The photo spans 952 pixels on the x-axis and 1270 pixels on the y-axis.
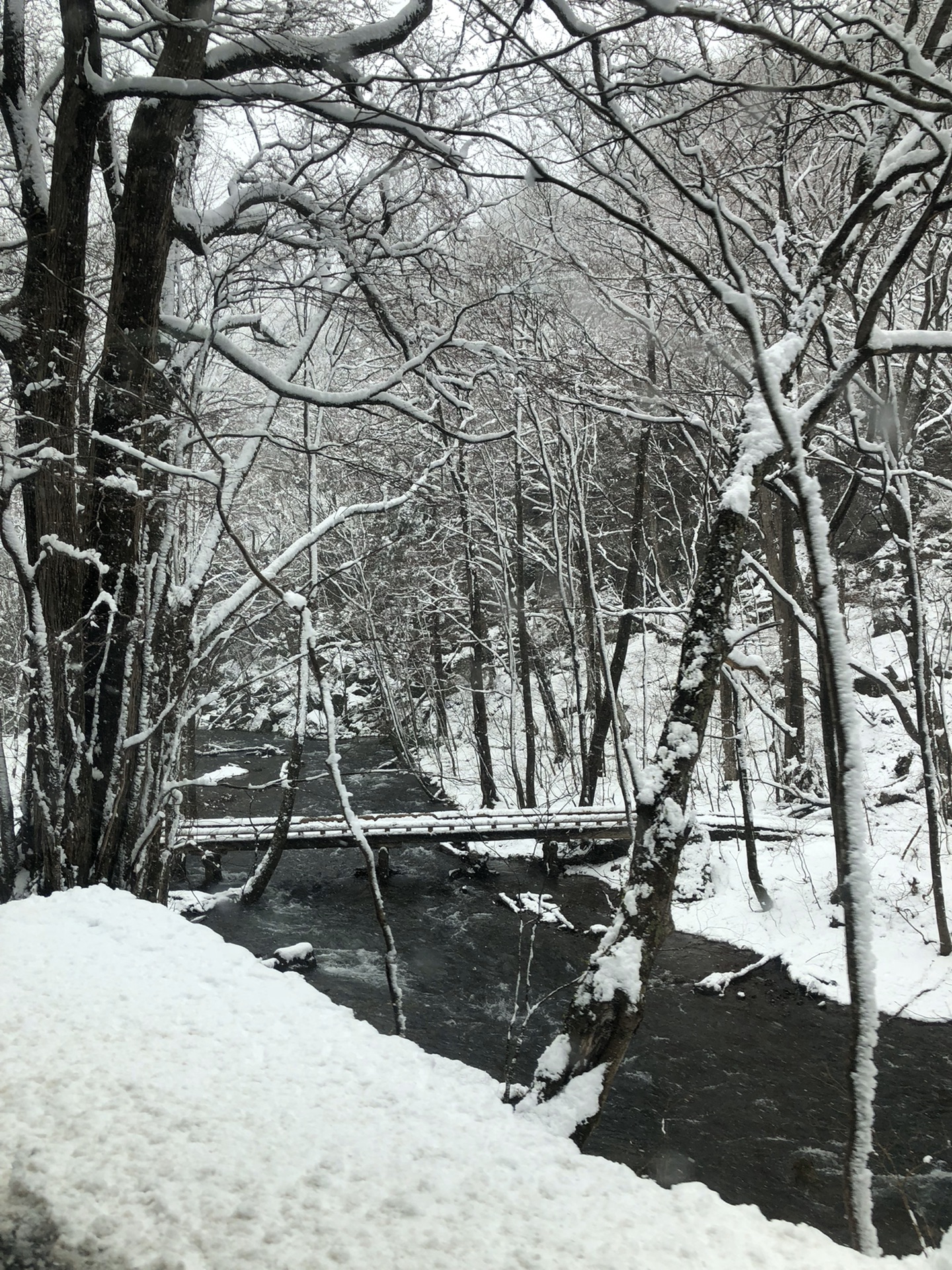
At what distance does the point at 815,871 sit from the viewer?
10039 mm

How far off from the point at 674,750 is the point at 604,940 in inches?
36.3

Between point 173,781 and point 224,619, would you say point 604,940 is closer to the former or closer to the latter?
point 173,781

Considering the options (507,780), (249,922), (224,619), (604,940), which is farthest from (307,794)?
(604,940)

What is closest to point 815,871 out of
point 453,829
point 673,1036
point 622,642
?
point 673,1036

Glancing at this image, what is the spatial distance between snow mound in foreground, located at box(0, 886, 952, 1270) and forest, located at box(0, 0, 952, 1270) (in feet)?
0.48

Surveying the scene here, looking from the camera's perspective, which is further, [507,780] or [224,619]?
[507,780]

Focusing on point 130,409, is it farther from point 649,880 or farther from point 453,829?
point 453,829

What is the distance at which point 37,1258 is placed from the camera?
1.45 m

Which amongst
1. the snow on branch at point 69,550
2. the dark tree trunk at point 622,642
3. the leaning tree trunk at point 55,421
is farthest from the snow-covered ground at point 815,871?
the snow on branch at point 69,550

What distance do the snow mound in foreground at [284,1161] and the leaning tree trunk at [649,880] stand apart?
3.30ft

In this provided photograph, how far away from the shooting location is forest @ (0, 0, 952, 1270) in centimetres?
258

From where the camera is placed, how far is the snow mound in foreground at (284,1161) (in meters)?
1.54

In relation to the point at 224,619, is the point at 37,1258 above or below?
below

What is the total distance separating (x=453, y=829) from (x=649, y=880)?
321 inches
